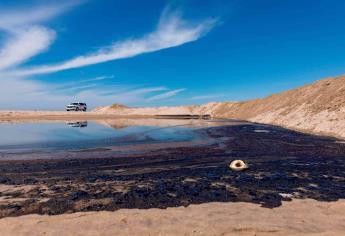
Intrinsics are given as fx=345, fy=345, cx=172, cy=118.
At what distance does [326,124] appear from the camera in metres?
40.6

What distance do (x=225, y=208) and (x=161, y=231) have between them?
8.48 feet

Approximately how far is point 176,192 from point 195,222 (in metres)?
3.12

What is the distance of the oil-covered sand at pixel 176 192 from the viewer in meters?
9.11

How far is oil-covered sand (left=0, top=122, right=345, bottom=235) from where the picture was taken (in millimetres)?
9109

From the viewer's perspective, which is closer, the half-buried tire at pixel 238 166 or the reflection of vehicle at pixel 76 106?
the half-buried tire at pixel 238 166

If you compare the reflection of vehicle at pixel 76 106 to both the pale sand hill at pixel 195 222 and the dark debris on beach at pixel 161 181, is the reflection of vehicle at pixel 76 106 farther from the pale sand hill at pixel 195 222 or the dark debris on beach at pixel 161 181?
the pale sand hill at pixel 195 222

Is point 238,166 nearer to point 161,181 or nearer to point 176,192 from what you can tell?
point 161,181

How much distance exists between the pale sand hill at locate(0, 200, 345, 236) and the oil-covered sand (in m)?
0.03

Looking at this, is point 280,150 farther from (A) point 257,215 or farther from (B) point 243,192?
(A) point 257,215

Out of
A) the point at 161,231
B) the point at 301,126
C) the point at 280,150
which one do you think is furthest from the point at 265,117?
the point at 161,231

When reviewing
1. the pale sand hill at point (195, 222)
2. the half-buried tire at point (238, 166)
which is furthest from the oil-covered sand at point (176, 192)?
the half-buried tire at point (238, 166)

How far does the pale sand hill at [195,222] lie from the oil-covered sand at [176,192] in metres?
0.03

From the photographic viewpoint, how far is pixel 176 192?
12.3 meters

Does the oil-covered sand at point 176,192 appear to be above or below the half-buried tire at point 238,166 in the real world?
below
